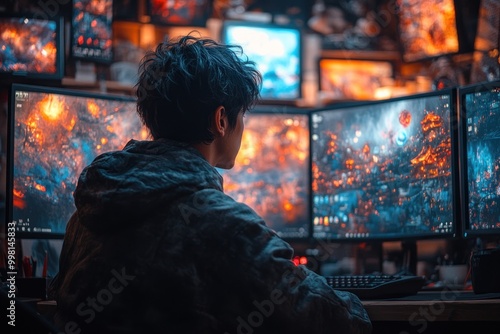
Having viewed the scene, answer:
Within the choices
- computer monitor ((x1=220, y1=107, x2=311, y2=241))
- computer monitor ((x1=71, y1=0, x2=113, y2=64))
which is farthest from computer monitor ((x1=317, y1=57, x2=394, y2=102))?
computer monitor ((x1=220, y1=107, x2=311, y2=241))

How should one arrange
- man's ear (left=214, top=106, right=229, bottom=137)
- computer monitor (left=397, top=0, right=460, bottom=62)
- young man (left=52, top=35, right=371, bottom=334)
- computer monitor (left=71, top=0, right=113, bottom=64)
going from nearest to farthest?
young man (left=52, top=35, right=371, bottom=334)
man's ear (left=214, top=106, right=229, bottom=137)
computer monitor (left=71, top=0, right=113, bottom=64)
computer monitor (left=397, top=0, right=460, bottom=62)

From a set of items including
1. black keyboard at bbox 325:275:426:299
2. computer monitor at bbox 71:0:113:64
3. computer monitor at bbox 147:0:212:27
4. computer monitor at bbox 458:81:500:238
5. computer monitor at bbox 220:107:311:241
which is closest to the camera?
black keyboard at bbox 325:275:426:299

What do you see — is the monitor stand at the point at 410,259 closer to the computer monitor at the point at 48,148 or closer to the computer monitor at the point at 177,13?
the computer monitor at the point at 48,148

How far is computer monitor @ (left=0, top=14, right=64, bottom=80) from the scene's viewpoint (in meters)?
3.48

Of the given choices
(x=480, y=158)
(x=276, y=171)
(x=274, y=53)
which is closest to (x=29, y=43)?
(x=276, y=171)

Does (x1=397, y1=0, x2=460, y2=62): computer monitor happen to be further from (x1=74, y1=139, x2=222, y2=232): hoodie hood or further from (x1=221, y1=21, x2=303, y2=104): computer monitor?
(x1=74, y1=139, x2=222, y2=232): hoodie hood

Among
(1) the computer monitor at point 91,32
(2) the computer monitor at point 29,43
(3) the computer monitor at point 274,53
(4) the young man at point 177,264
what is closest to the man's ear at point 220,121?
(4) the young man at point 177,264

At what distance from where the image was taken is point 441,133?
93.4 inches

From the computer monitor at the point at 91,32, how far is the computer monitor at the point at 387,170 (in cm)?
186

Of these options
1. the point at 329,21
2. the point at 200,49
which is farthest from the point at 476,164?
the point at 329,21

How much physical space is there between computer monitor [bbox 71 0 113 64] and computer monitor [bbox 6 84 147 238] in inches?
65.7

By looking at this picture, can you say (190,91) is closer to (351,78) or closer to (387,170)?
(387,170)

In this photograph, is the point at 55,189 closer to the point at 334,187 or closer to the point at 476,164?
the point at 334,187

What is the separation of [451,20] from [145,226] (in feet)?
11.5
